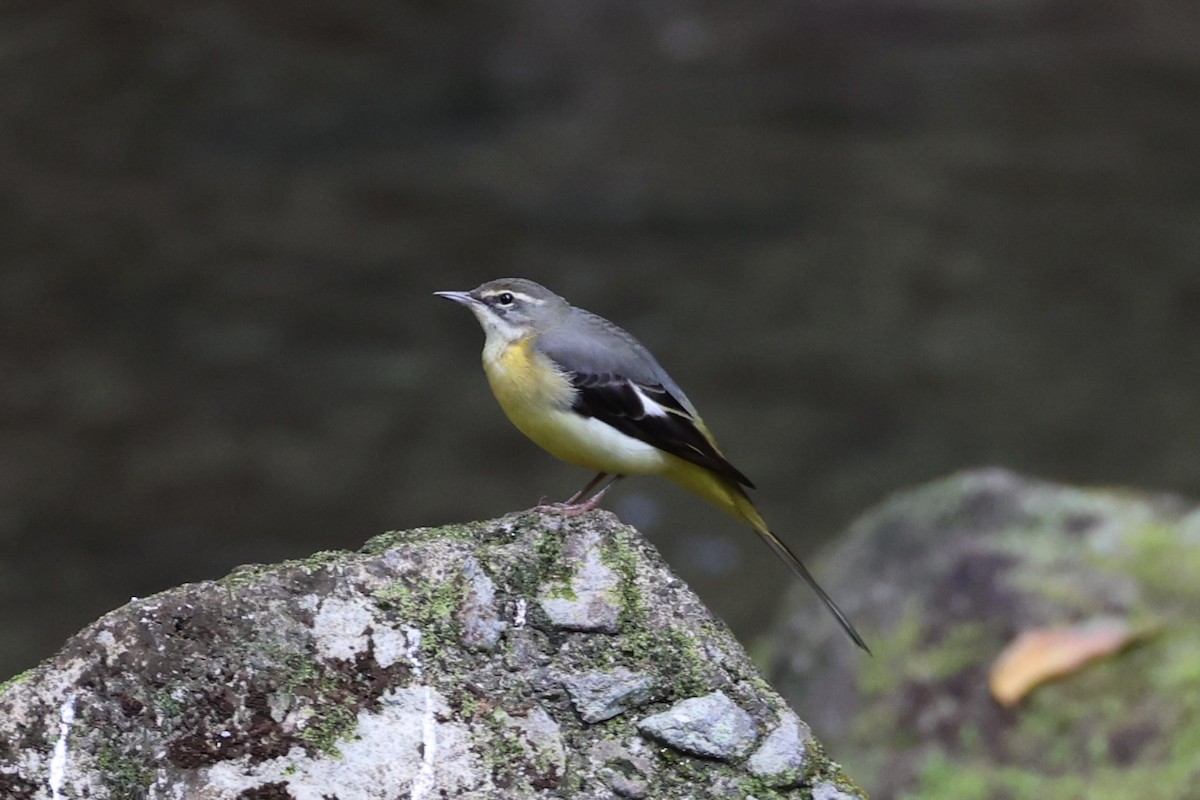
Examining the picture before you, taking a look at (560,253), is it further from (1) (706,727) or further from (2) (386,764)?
(2) (386,764)

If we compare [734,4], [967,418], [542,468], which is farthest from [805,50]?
[542,468]

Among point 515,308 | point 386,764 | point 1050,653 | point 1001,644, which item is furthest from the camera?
point 1001,644

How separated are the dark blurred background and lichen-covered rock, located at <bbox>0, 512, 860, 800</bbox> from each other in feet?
22.3

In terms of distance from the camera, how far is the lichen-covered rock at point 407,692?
362 cm

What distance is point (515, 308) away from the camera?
229 inches

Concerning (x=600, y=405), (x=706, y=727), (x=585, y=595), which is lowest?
(x=706, y=727)

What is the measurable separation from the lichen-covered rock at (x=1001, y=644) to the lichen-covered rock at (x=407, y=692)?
8.05 ft

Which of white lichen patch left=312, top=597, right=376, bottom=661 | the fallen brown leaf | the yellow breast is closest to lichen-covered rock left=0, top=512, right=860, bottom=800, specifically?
white lichen patch left=312, top=597, right=376, bottom=661

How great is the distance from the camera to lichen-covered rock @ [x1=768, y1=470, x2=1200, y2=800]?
6.05m

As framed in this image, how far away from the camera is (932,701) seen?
6.53 metres

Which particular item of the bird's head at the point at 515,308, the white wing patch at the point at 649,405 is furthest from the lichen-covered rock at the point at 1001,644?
the bird's head at the point at 515,308

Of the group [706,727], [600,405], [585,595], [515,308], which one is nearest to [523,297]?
[515,308]

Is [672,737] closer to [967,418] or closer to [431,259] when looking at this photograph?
[967,418]

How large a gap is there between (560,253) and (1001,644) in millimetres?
9457
